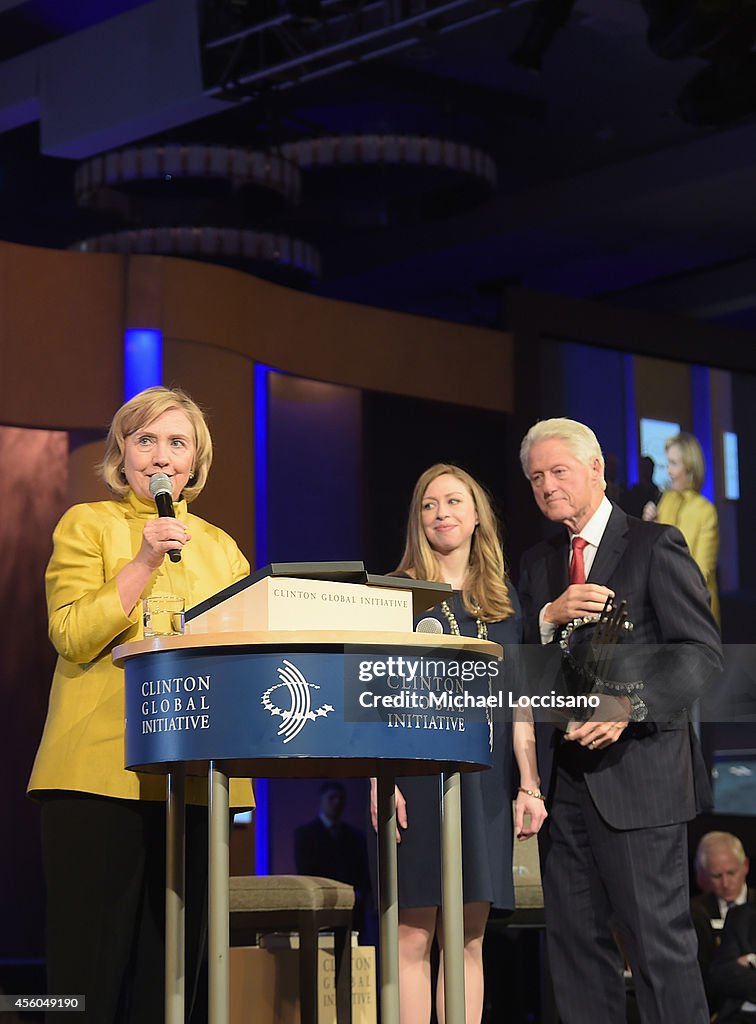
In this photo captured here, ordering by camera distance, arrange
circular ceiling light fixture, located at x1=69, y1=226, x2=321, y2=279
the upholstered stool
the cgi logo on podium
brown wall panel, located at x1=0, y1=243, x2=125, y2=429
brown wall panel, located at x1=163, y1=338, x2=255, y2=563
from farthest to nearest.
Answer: circular ceiling light fixture, located at x1=69, y1=226, x2=321, y2=279
brown wall panel, located at x1=163, y1=338, x2=255, y2=563
brown wall panel, located at x1=0, y1=243, x2=125, y2=429
the upholstered stool
the cgi logo on podium

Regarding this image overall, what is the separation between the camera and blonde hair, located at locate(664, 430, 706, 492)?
6.82 meters

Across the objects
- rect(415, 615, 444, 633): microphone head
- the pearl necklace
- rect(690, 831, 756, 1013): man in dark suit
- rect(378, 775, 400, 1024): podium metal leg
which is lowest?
rect(690, 831, 756, 1013): man in dark suit

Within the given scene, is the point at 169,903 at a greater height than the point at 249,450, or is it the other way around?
the point at 249,450

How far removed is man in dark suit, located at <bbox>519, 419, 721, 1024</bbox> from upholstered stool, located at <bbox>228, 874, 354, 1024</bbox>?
3.45 feet

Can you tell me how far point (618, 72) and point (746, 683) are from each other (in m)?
3.75

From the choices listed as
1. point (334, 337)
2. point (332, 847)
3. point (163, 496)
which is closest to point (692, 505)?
point (334, 337)

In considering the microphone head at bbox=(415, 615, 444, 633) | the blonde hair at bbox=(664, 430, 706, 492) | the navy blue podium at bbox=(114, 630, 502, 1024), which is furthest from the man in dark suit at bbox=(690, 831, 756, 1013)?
the navy blue podium at bbox=(114, 630, 502, 1024)

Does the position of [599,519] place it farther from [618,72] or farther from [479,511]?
[618,72]

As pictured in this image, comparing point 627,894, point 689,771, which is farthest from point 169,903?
point 689,771

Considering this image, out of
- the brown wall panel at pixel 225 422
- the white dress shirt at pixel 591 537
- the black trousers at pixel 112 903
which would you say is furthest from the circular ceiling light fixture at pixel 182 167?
the black trousers at pixel 112 903

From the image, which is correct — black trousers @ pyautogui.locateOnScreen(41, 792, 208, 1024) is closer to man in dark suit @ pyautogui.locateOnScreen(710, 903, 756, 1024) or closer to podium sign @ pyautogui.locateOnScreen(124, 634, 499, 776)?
podium sign @ pyautogui.locateOnScreen(124, 634, 499, 776)

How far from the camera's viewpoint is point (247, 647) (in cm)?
243

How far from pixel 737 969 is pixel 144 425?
329 cm

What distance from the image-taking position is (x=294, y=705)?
2385mm
